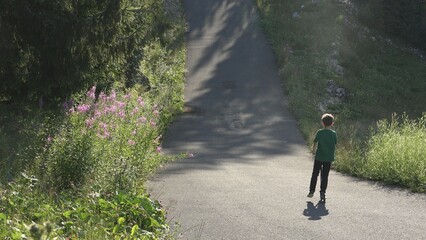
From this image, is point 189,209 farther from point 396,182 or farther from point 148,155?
point 396,182

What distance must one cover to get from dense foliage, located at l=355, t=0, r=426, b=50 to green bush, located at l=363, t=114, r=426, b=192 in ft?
66.0

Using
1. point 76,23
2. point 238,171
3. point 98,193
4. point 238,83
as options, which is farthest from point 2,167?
point 238,83

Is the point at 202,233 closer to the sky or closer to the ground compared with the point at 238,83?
closer to the ground

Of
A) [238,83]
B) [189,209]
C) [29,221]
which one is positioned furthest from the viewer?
[238,83]

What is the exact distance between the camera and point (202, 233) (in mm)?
7508

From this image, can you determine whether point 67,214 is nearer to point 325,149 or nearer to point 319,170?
point 325,149

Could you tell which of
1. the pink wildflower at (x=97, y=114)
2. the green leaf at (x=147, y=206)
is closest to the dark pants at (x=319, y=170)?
the pink wildflower at (x=97, y=114)

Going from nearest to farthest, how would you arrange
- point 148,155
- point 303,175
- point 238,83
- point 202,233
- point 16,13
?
point 202,233 → point 16,13 → point 148,155 → point 303,175 → point 238,83

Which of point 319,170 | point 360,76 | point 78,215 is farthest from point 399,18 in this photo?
point 78,215

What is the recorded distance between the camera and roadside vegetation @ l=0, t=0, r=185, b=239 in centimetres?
627

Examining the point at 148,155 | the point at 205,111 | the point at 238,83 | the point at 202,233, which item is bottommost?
the point at 202,233

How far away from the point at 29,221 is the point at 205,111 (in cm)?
1793

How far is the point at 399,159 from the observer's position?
12.7 m

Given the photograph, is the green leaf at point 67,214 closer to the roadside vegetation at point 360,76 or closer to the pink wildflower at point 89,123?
the pink wildflower at point 89,123
